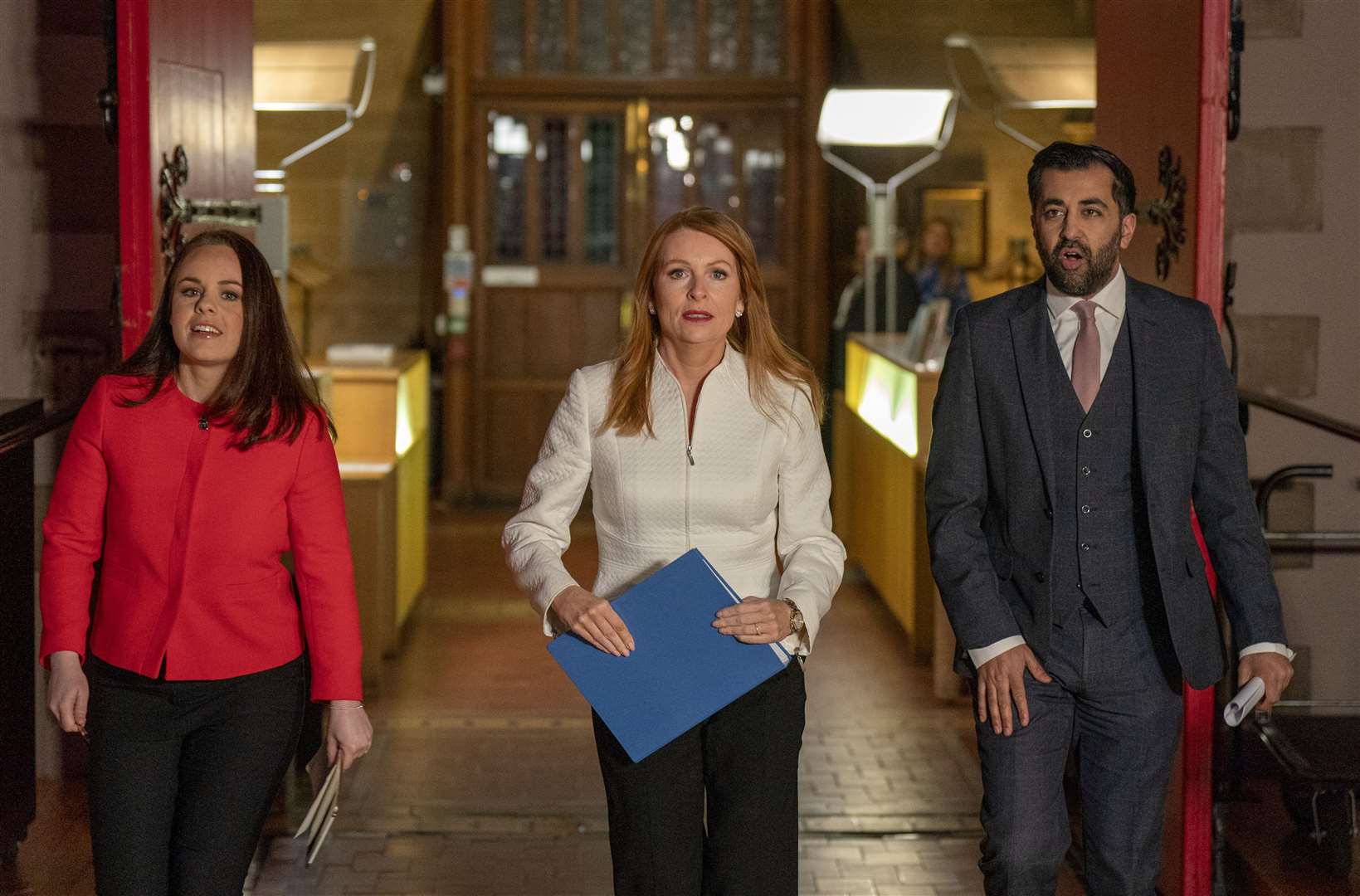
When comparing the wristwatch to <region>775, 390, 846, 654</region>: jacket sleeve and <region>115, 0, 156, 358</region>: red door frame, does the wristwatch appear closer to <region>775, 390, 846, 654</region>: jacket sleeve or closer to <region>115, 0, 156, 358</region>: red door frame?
<region>775, 390, 846, 654</region>: jacket sleeve

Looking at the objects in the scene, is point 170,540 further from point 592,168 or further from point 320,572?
point 592,168

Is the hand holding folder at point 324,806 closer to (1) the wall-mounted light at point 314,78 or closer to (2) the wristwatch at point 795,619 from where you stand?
(2) the wristwatch at point 795,619

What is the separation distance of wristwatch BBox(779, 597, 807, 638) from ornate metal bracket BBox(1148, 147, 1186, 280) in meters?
1.50

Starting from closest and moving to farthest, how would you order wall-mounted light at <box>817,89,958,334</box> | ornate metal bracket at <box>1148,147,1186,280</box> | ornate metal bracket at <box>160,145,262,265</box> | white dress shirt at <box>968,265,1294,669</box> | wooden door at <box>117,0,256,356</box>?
white dress shirt at <box>968,265,1294,669</box> → ornate metal bracket at <box>1148,147,1186,280</box> → wooden door at <box>117,0,256,356</box> → ornate metal bracket at <box>160,145,262,265</box> → wall-mounted light at <box>817,89,958,334</box>

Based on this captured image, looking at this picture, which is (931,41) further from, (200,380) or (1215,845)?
(200,380)

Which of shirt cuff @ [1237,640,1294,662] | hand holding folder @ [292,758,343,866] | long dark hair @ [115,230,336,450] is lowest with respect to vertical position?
hand holding folder @ [292,758,343,866]

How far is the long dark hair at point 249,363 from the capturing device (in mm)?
2748

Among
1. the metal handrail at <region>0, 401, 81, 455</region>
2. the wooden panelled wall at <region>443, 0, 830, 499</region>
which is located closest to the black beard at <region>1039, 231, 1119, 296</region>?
the metal handrail at <region>0, 401, 81, 455</region>

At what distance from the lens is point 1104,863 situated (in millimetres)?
2859

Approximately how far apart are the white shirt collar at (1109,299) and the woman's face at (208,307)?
4.43 feet

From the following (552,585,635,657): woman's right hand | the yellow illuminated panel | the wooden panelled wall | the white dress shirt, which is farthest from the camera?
the wooden panelled wall

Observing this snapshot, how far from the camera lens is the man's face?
9.01ft

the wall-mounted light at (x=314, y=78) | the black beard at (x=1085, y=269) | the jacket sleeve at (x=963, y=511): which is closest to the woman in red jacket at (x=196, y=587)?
the jacket sleeve at (x=963, y=511)

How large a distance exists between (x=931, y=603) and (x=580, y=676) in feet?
13.4
